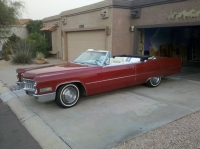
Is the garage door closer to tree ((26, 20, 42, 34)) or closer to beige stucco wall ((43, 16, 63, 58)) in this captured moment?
beige stucco wall ((43, 16, 63, 58))

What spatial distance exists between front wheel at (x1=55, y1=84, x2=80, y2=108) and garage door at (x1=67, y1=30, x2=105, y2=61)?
5.86 m

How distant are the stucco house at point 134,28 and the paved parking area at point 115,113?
11.2ft

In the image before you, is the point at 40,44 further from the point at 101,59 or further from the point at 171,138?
the point at 171,138

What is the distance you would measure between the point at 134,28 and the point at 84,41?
367cm

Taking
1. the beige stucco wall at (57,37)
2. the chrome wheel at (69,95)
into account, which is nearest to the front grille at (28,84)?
the chrome wheel at (69,95)

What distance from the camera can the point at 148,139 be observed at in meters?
3.46

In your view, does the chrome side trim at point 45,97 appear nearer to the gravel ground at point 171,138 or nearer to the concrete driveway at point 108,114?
the concrete driveway at point 108,114

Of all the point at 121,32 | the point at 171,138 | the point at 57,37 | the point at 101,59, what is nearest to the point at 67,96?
the point at 101,59

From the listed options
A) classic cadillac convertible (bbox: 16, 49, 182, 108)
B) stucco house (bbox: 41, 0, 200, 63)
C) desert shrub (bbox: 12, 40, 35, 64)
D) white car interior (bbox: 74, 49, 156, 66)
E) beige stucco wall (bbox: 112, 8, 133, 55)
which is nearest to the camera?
classic cadillac convertible (bbox: 16, 49, 182, 108)

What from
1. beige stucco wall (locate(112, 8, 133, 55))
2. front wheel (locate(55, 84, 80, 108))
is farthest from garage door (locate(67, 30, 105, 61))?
front wheel (locate(55, 84, 80, 108))

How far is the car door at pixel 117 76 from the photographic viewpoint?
5.53 meters

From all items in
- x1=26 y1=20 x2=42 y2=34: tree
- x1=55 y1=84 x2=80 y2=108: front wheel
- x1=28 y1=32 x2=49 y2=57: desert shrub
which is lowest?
x1=55 y1=84 x2=80 y2=108: front wheel

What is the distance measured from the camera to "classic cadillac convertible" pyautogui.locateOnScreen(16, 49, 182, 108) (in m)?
4.63

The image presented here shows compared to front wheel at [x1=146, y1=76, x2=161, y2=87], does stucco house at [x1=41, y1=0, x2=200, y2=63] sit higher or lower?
higher
